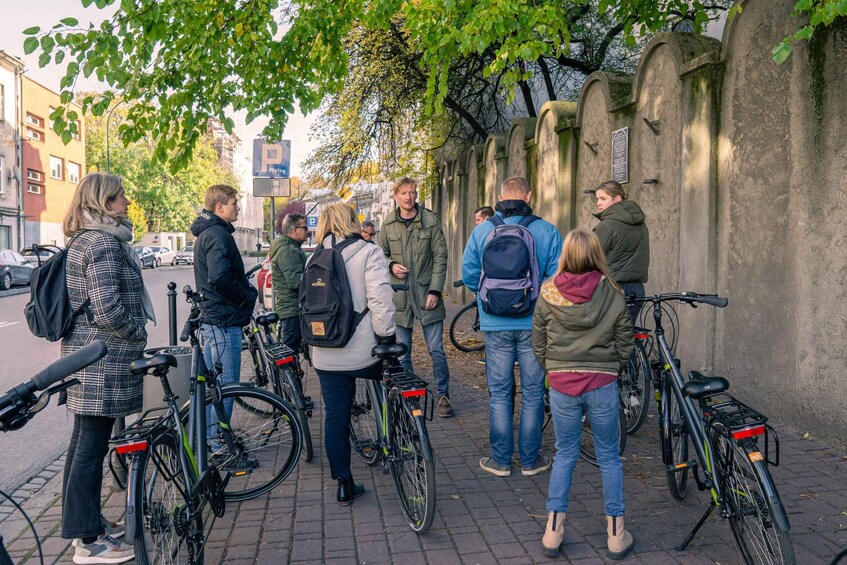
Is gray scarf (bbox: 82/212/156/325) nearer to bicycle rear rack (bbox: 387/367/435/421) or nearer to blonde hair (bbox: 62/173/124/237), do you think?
blonde hair (bbox: 62/173/124/237)

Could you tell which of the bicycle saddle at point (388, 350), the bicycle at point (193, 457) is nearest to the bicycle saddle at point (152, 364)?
the bicycle at point (193, 457)

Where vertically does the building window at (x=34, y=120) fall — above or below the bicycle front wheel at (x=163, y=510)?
above

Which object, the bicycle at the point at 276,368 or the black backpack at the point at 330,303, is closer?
the black backpack at the point at 330,303

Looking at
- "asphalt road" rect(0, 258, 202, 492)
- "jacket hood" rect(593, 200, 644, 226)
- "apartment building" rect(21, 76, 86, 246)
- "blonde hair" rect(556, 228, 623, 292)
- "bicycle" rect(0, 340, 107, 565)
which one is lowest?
"asphalt road" rect(0, 258, 202, 492)

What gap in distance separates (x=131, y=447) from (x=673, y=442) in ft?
9.78

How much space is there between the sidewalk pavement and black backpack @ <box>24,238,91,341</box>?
1242mm

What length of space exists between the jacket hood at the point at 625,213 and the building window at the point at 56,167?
4725 centimetres

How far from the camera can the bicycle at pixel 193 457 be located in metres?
3.45

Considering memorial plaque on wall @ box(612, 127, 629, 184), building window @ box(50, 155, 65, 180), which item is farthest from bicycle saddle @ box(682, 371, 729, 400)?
building window @ box(50, 155, 65, 180)

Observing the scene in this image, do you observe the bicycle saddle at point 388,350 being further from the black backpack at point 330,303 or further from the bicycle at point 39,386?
the bicycle at point 39,386

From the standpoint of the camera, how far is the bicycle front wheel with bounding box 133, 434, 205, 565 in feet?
11.1

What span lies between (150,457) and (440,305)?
3804 mm

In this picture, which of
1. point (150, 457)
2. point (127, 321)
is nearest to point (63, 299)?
point (127, 321)

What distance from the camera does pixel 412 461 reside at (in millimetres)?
4410
